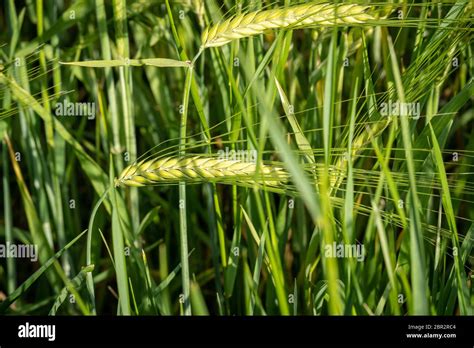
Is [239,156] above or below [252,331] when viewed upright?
above

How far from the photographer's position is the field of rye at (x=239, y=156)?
69cm

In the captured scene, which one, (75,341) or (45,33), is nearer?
(75,341)

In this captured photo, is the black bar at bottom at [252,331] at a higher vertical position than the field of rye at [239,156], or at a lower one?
lower

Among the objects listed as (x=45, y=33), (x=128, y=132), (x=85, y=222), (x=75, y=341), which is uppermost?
(x=45, y=33)

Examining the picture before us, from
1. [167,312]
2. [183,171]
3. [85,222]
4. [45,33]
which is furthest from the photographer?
[85,222]

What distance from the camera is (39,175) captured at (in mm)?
905

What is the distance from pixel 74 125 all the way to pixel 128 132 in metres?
0.27

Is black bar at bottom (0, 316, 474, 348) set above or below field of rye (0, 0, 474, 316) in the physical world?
below

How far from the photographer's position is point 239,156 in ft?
2.57

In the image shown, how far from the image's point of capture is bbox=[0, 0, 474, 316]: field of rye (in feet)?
2.26

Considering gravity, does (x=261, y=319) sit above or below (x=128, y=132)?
below

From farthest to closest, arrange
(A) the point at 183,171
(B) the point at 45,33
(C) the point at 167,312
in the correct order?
(B) the point at 45,33 < (C) the point at 167,312 < (A) the point at 183,171

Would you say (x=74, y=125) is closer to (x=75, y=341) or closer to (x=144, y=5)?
(x=144, y=5)

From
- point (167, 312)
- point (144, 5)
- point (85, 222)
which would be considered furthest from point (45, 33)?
point (167, 312)
